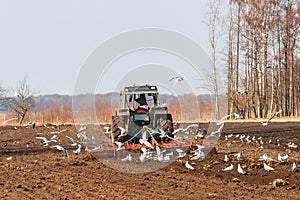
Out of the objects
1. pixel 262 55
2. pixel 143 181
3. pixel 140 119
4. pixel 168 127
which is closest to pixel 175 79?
pixel 168 127

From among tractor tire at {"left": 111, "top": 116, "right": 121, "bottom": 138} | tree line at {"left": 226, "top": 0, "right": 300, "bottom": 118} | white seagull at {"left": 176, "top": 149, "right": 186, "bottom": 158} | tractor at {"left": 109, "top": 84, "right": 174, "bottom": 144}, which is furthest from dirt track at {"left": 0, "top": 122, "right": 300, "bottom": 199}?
tree line at {"left": 226, "top": 0, "right": 300, "bottom": 118}

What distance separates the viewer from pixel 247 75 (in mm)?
41344

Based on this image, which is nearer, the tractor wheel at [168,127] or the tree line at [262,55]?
the tractor wheel at [168,127]

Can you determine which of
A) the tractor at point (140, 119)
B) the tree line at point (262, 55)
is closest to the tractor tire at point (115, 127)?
the tractor at point (140, 119)

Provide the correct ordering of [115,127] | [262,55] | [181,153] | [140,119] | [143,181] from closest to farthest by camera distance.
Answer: [143,181] → [181,153] → [115,127] → [140,119] → [262,55]

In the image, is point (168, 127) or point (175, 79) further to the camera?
point (168, 127)

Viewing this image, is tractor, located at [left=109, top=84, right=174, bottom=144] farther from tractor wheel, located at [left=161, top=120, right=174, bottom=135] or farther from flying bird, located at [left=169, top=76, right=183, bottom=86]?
flying bird, located at [left=169, top=76, right=183, bottom=86]

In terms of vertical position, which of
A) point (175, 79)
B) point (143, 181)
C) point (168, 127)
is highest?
point (175, 79)

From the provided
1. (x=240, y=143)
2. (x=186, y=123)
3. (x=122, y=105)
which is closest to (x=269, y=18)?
(x=186, y=123)

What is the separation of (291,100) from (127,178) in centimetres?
3247

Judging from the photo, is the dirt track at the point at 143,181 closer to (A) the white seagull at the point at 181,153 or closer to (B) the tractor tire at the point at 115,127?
(A) the white seagull at the point at 181,153

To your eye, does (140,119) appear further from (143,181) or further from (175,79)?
(143,181)

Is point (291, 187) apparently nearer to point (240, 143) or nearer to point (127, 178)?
point (127, 178)

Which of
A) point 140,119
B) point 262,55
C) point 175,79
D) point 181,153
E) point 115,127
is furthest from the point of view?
point 262,55
